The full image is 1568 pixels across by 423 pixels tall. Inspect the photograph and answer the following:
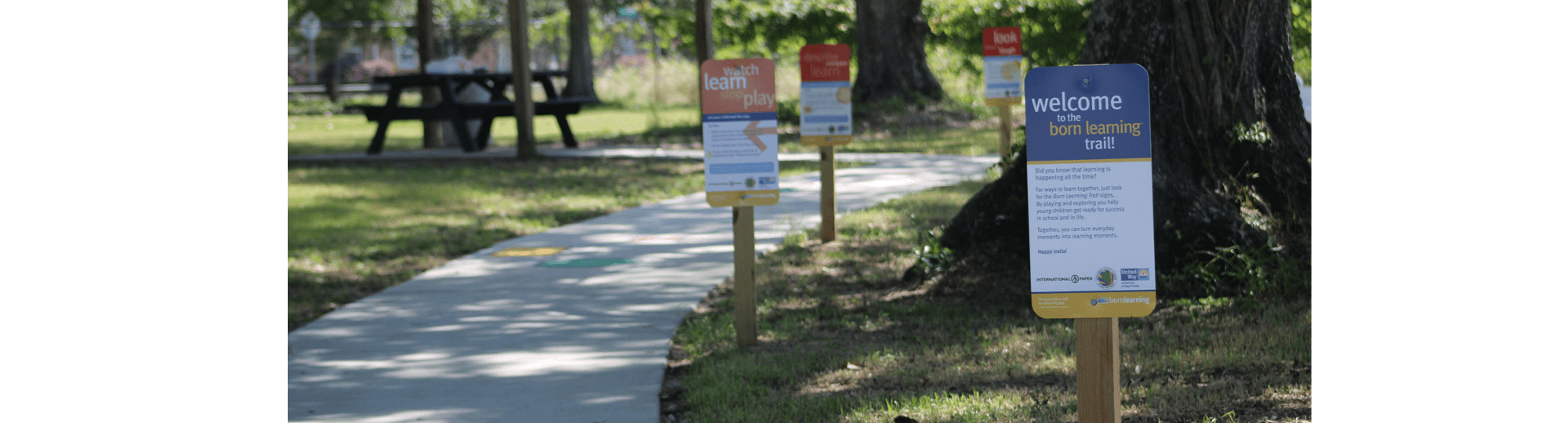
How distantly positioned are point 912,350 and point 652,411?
130 cm

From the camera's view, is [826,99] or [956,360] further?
[826,99]

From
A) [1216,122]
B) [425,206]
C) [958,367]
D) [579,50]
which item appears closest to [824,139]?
[1216,122]

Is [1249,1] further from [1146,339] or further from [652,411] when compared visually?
[652,411]

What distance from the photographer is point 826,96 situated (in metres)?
8.86

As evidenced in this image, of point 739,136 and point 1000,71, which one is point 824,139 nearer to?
point 1000,71

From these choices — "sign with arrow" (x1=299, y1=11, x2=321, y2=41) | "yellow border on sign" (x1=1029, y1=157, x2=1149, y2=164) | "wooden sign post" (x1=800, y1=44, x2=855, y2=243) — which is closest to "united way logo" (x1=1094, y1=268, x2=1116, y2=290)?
"yellow border on sign" (x1=1029, y1=157, x2=1149, y2=164)

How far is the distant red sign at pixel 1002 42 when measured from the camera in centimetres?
1028

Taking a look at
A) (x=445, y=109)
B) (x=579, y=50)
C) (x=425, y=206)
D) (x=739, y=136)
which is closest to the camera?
(x=739, y=136)

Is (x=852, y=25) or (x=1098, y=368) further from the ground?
(x=852, y=25)

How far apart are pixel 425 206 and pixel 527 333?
569 cm

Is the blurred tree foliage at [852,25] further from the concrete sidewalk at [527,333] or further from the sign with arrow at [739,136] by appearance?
the sign with arrow at [739,136]

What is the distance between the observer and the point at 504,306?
6840 millimetres

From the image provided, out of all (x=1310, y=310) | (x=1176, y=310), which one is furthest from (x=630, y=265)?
(x=1310, y=310)

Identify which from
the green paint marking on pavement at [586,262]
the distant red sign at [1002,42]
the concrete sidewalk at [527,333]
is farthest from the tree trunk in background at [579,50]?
the green paint marking on pavement at [586,262]
